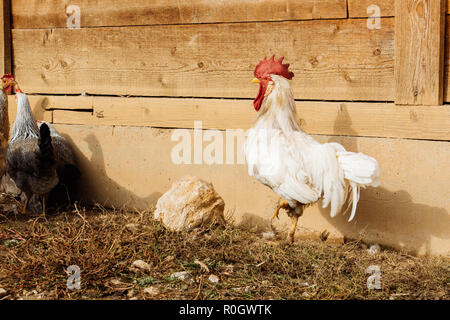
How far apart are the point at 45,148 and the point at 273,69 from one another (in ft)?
6.96

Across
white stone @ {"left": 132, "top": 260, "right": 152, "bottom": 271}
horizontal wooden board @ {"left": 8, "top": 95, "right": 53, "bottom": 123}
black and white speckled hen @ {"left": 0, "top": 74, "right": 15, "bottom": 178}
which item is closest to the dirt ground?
white stone @ {"left": 132, "top": 260, "right": 152, "bottom": 271}

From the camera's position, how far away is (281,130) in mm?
4230

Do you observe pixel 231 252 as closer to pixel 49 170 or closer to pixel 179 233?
pixel 179 233

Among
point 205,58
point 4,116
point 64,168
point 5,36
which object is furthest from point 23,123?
point 205,58

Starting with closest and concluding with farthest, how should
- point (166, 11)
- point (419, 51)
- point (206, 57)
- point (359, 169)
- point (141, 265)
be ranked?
point (359, 169)
point (141, 265)
point (419, 51)
point (206, 57)
point (166, 11)

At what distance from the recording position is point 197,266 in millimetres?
3943

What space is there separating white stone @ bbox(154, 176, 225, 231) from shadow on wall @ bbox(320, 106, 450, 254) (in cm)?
89

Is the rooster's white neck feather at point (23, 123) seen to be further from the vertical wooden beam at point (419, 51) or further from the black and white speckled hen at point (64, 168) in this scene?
the vertical wooden beam at point (419, 51)

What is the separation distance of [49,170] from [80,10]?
5.43ft

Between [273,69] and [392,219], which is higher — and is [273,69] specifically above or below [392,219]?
above

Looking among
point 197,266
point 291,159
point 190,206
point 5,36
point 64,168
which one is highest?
point 5,36

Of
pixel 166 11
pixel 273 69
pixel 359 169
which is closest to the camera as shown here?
pixel 359 169

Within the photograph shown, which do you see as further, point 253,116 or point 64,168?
point 64,168

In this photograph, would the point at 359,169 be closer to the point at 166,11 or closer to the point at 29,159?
the point at 166,11
